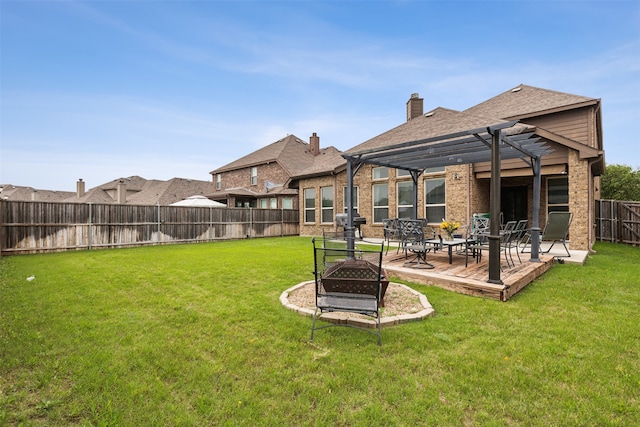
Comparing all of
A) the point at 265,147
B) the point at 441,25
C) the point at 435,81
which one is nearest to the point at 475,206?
the point at 435,81

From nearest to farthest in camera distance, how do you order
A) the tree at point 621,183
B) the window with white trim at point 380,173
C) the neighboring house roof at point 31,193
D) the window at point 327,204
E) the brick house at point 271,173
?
the window with white trim at point 380,173 → the window at point 327,204 → the brick house at point 271,173 → the tree at point 621,183 → the neighboring house roof at point 31,193

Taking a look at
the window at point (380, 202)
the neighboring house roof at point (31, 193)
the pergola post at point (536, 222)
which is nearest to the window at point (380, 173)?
the window at point (380, 202)

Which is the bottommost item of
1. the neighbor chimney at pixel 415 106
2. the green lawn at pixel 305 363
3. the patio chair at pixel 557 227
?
the green lawn at pixel 305 363

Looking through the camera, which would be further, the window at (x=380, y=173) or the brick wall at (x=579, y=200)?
the window at (x=380, y=173)

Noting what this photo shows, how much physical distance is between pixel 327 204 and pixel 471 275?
1171 centimetres

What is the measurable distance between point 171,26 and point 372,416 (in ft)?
40.0

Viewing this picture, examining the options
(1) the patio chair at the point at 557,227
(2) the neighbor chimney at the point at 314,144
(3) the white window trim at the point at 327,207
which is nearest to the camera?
(1) the patio chair at the point at 557,227

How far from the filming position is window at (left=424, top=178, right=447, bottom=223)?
12.4 meters

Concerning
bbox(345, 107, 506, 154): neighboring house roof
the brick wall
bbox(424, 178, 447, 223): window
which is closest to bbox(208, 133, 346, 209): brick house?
A: bbox(424, 178, 447, 223): window

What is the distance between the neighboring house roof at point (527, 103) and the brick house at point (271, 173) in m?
9.39

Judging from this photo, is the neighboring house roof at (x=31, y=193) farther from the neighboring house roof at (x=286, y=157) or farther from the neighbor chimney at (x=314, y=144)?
the neighbor chimney at (x=314, y=144)

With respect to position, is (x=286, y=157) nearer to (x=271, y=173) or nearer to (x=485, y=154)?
(x=271, y=173)

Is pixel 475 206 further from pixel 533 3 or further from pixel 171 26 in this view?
pixel 171 26

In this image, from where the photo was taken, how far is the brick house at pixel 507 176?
938 cm
